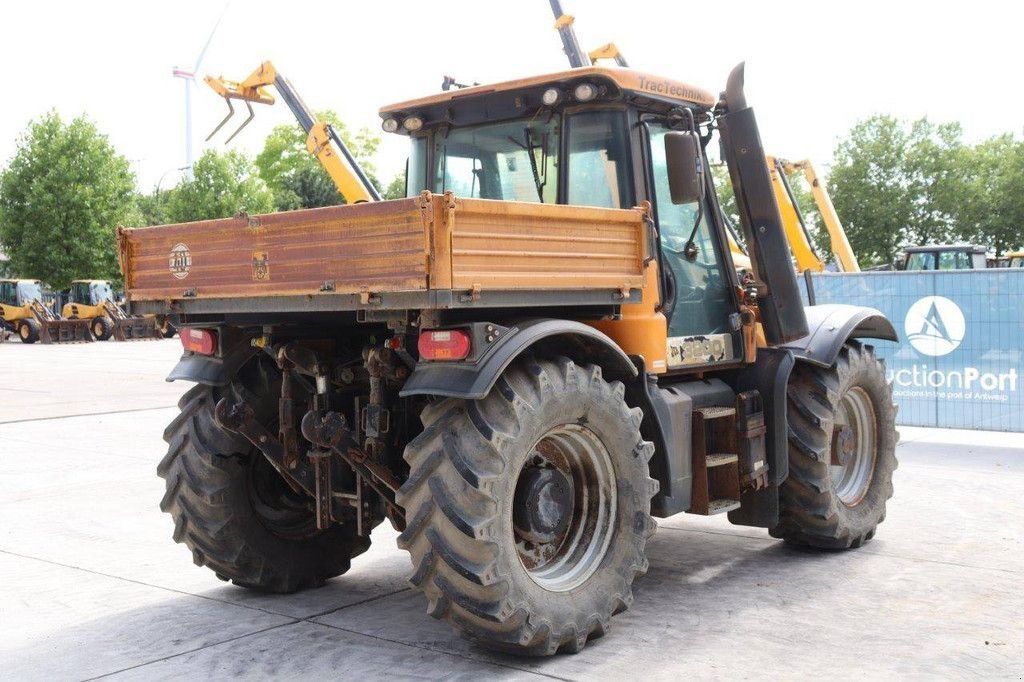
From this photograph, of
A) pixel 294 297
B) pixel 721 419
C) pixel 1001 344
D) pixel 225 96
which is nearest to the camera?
pixel 294 297

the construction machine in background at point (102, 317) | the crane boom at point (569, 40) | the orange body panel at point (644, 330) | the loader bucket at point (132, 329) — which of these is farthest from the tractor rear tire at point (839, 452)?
the loader bucket at point (132, 329)

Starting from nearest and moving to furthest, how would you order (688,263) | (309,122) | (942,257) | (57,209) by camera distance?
1. (688,263)
2. (309,122)
3. (942,257)
4. (57,209)

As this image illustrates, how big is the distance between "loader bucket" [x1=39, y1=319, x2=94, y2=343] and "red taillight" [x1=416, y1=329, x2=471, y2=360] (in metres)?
36.0

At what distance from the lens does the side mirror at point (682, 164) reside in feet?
17.9

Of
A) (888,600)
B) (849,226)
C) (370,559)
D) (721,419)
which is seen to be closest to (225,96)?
(370,559)

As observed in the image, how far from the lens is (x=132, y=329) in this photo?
38.9 m

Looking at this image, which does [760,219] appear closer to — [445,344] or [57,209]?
[445,344]

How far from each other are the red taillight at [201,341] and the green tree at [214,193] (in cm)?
4697

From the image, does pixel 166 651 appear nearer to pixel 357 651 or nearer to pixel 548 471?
pixel 357 651

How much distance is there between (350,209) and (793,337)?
10.2 ft

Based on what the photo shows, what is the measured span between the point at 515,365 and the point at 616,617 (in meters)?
1.49

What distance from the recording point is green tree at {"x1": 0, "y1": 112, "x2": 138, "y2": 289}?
4784 cm

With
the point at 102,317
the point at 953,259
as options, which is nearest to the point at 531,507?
the point at 953,259

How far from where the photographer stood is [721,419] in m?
6.16
